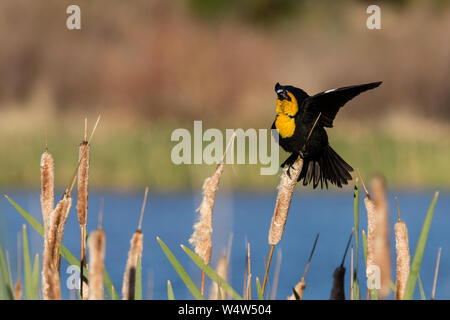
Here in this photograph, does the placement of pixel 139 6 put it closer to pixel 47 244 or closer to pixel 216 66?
pixel 216 66

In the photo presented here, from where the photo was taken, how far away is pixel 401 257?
1.63 meters

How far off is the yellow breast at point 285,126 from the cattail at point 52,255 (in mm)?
708

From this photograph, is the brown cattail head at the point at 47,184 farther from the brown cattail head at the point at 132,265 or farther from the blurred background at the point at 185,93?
the blurred background at the point at 185,93

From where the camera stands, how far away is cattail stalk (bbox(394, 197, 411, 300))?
1.62 m

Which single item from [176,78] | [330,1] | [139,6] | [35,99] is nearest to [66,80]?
[35,99]

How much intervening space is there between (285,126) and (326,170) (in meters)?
0.25

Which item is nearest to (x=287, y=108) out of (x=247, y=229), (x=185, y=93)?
(x=247, y=229)

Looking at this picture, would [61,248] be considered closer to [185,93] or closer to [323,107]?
[323,107]

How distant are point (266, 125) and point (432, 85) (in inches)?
169

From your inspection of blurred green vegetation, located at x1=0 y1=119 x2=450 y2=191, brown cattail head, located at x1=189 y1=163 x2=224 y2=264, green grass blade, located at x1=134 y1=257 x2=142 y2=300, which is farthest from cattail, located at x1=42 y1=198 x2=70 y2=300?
blurred green vegetation, located at x1=0 y1=119 x2=450 y2=191

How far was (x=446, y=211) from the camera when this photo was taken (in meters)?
11.8

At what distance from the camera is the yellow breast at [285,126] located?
2.09 m

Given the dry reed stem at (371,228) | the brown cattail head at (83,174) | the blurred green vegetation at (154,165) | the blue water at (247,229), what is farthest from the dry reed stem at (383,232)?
the blurred green vegetation at (154,165)

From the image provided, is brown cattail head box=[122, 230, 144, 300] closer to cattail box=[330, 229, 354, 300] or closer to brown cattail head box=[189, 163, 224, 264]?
brown cattail head box=[189, 163, 224, 264]
